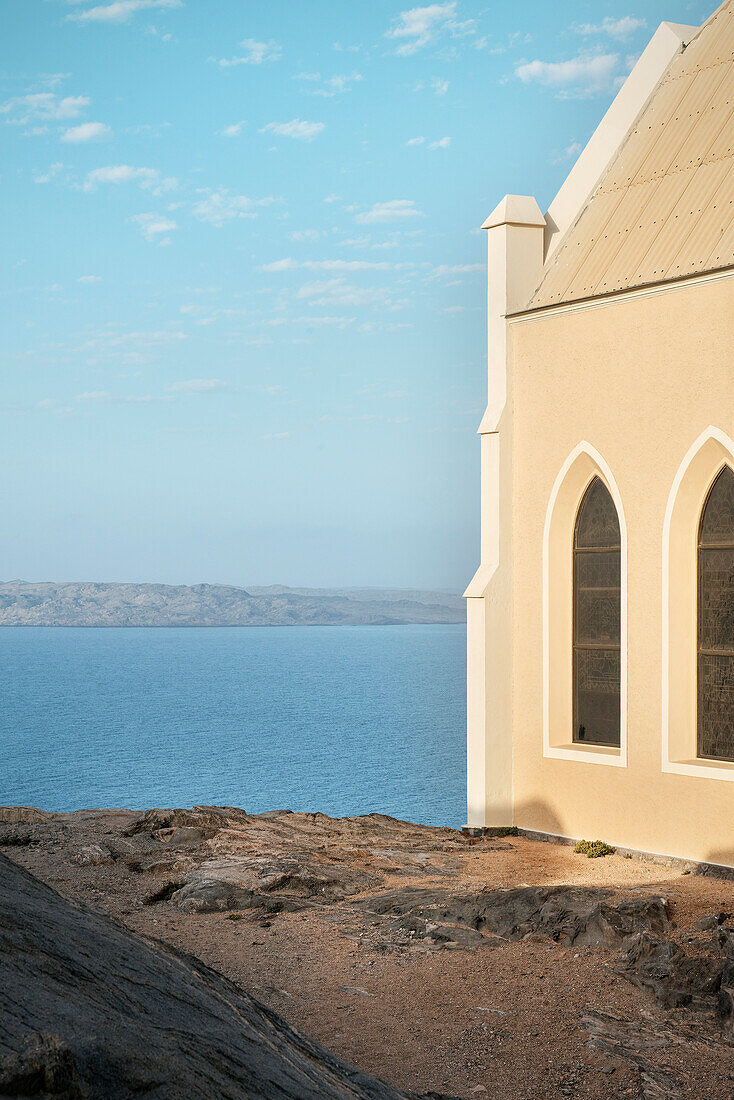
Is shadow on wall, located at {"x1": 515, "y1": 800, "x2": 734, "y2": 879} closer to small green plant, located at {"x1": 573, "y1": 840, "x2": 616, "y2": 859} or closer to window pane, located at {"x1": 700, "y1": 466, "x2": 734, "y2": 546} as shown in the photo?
small green plant, located at {"x1": 573, "y1": 840, "x2": 616, "y2": 859}

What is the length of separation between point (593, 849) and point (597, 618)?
3.57 m

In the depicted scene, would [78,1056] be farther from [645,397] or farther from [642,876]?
[645,397]

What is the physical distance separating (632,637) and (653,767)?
1.94 metres

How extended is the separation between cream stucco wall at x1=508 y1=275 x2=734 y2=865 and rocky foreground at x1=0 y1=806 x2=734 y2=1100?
2.71ft

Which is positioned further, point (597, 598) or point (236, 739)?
point (236, 739)

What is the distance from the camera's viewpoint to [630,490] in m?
15.5

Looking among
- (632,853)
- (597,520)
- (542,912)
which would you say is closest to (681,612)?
(597,520)

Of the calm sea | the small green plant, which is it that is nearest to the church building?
the small green plant

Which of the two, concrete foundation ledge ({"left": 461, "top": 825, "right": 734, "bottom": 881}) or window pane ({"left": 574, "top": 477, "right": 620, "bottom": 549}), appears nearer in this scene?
concrete foundation ledge ({"left": 461, "top": 825, "right": 734, "bottom": 881})

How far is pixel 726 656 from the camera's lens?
14727 millimetres

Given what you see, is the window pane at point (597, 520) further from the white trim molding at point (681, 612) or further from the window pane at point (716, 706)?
the window pane at point (716, 706)

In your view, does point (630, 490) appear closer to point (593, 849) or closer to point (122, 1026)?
point (593, 849)

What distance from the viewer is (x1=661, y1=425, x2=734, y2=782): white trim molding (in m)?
14.8

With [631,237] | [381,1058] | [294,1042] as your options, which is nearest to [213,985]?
[294,1042]
